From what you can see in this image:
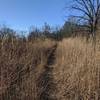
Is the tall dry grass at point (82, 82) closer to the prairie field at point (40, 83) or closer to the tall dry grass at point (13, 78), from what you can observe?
the prairie field at point (40, 83)

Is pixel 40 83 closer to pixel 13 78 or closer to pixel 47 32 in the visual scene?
pixel 13 78

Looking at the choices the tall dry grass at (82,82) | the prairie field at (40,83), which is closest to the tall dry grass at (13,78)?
the prairie field at (40,83)

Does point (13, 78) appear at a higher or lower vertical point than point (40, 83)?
higher

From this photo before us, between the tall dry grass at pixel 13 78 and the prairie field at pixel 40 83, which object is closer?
the tall dry grass at pixel 13 78

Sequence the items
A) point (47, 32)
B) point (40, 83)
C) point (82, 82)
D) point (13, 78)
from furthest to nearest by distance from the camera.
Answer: point (47, 32), point (40, 83), point (82, 82), point (13, 78)

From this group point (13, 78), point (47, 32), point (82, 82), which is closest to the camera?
point (13, 78)

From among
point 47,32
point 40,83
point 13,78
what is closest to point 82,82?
point 40,83

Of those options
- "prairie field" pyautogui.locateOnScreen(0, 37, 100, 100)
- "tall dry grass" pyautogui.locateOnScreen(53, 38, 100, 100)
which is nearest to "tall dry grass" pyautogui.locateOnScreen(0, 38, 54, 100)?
"prairie field" pyautogui.locateOnScreen(0, 37, 100, 100)

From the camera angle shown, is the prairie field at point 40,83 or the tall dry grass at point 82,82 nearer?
the prairie field at point 40,83

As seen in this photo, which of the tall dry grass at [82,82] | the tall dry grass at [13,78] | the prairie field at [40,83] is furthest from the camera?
the tall dry grass at [82,82]

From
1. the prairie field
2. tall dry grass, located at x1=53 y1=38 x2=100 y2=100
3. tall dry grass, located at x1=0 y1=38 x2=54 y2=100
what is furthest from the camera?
tall dry grass, located at x1=53 y1=38 x2=100 y2=100

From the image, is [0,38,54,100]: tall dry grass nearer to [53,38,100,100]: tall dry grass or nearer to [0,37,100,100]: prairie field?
[0,37,100,100]: prairie field

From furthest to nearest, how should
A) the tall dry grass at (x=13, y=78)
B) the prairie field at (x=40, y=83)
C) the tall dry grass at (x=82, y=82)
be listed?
the tall dry grass at (x=82, y=82) → the prairie field at (x=40, y=83) → the tall dry grass at (x=13, y=78)

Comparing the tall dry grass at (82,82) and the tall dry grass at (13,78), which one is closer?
the tall dry grass at (13,78)
